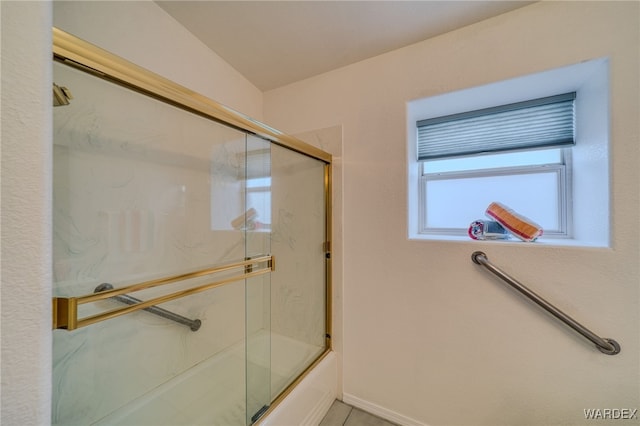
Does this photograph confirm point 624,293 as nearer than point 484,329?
Yes

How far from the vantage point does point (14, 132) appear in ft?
0.93

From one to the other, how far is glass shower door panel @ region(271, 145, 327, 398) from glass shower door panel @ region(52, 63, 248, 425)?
19cm

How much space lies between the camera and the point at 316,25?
1.09 metres

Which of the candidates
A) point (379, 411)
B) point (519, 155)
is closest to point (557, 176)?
point (519, 155)

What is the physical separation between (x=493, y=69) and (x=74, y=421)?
221cm

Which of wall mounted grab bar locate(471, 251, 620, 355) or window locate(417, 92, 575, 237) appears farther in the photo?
window locate(417, 92, 575, 237)

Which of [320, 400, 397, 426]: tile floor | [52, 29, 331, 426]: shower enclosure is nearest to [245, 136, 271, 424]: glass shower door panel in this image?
[52, 29, 331, 426]: shower enclosure

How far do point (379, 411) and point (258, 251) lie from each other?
1.10 m

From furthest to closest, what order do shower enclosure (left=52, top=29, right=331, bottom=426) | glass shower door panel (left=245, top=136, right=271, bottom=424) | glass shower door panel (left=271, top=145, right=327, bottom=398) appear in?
Result: glass shower door panel (left=271, top=145, right=327, bottom=398), glass shower door panel (left=245, top=136, right=271, bottom=424), shower enclosure (left=52, top=29, right=331, bottom=426)

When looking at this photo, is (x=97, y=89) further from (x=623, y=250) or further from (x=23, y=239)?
(x=623, y=250)

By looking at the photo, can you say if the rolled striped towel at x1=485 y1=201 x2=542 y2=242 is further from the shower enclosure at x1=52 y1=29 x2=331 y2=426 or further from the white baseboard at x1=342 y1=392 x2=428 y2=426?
the white baseboard at x1=342 y1=392 x2=428 y2=426

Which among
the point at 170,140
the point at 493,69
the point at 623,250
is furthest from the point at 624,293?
the point at 170,140

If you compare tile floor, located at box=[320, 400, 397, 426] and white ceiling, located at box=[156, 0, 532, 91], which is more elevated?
white ceiling, located at box=[156, 0, 532, 91]

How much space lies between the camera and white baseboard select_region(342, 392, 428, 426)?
1.17 meters
